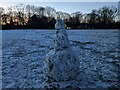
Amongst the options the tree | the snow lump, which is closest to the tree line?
the tree

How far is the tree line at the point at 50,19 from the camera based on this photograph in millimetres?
52094

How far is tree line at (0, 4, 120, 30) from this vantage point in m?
52.1

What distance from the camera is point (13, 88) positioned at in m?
7.78

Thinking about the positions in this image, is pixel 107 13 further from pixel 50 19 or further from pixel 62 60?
pixel 62 60

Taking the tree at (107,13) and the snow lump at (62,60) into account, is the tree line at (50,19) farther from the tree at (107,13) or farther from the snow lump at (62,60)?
the snow lump at (62,60)

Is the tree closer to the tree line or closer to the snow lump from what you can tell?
the tree line

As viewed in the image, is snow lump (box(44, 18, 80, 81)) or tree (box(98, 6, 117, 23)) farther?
tree (box(98, 6, 117, 23))

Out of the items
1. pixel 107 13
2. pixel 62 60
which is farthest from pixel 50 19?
pixel 62 60

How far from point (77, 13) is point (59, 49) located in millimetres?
62482

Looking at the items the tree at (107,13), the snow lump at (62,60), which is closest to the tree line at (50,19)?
the tree at (107,13)

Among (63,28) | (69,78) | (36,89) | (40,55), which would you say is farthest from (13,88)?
(40,55)

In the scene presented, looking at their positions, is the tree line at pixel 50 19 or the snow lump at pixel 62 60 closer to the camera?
the snow lump at pixel 62 60

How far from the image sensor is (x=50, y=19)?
5888cm

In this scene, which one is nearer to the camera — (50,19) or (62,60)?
(62,60)
